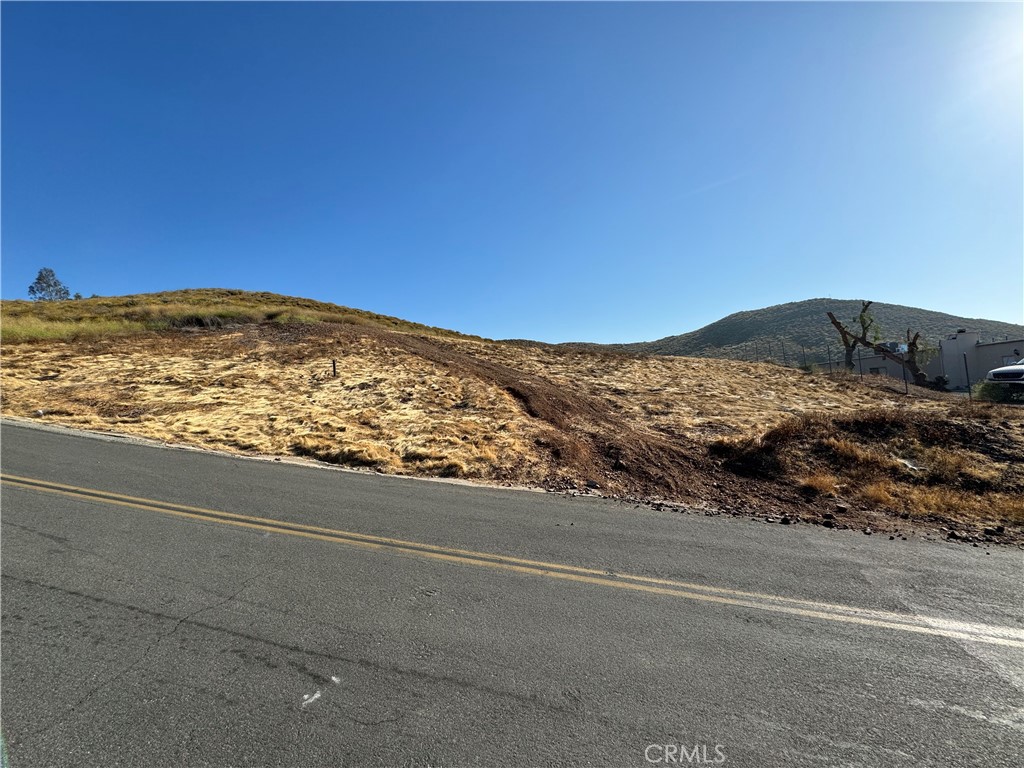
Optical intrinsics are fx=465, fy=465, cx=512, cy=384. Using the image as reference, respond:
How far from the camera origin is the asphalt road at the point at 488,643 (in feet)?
9.27

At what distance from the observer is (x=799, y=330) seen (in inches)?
3159

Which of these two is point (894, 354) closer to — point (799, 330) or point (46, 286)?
point (799, 330)

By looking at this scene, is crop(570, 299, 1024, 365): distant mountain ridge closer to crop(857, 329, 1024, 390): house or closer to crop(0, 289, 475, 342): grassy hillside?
crop(857, 329, 1024, 390): house

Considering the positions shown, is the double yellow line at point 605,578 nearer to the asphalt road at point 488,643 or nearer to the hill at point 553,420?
the asphalt road at point 488,643

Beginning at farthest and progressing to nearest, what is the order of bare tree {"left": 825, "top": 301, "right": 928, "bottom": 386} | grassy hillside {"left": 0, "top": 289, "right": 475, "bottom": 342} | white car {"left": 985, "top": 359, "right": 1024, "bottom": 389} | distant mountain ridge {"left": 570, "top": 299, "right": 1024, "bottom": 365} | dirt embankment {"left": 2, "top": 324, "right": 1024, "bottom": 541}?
1. distant mountain ridge {"left": 570, "top": 299, "right": 1024, "bottom": 365}
2. bare tree {"left": 825, "top": 301, "right": 928, "bottom": 386}
3. grassy hillside {"left": 0, "top": 289, "right": 475, "bottom": 342}
4. white car {"left": 985, "top": 359, "right": 1024, "bottom": 389}
5. dirt embankment {"left": 2, "top": 324, "right": 1024, "bottom": 541}

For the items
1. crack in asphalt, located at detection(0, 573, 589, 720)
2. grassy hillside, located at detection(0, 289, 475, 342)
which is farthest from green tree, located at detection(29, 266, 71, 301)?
crack in asphalt, located at detection(0, 573, 589, 720)

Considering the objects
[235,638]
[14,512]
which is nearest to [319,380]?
[14,512]

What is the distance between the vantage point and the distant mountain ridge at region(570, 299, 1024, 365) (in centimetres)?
6856

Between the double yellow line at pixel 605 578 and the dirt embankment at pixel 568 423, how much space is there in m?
3.43

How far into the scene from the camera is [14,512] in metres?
6.43

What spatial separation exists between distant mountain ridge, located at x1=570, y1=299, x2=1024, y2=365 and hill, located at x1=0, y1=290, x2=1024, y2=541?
4671 centimetres

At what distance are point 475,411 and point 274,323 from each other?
22.9 meters

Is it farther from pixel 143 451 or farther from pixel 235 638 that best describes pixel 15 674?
pixel 143 451

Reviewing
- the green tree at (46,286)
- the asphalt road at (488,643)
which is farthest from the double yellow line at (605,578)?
the green tree at (46,286)
